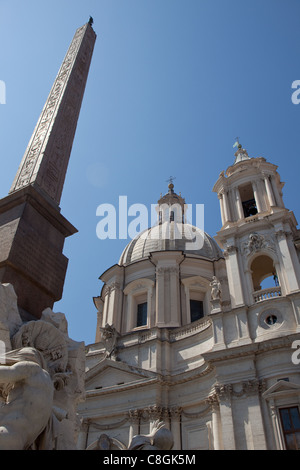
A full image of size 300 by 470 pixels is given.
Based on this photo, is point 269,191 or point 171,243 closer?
point 269,191

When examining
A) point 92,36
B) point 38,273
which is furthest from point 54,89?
point 38,273

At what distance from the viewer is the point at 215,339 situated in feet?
63.8

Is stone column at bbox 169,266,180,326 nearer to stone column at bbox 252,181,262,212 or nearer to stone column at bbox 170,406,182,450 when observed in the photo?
stone column at bbox 170,406,182,450

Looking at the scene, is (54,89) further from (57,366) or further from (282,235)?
(282,235)

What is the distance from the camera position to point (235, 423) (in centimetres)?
1655

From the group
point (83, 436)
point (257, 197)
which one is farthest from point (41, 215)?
point (257, 197)

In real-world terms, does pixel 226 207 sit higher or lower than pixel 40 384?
higher

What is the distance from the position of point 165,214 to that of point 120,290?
10.2 meters

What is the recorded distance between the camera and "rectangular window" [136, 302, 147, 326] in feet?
90.8

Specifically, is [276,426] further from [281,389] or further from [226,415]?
[226,415]

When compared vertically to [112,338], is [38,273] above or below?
below

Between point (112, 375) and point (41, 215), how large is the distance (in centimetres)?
1799

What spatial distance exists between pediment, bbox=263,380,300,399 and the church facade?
44 mm
